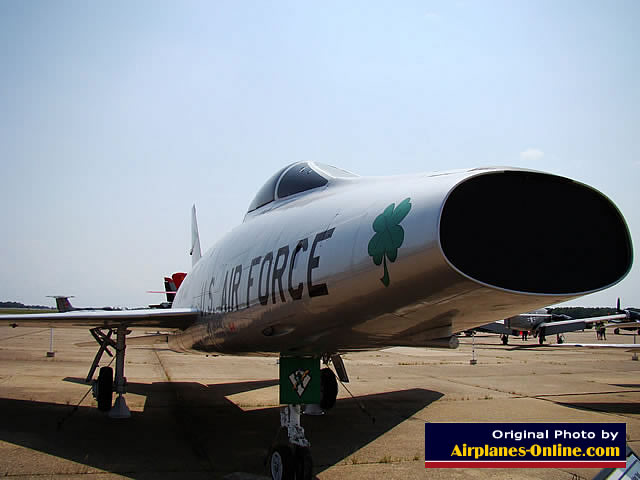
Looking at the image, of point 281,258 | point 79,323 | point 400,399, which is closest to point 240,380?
point 400,399

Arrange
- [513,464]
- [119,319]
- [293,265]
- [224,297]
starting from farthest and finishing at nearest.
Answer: [119,319] → [224,297] → [513,464] → [293,265]

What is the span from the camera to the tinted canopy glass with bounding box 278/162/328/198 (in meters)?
5.61

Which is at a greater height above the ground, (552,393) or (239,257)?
(239,257)

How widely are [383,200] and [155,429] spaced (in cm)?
604

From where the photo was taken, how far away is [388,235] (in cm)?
333

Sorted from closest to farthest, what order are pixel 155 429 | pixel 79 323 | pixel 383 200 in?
pixel 383 200, pixel 155 429, pixel 79 323

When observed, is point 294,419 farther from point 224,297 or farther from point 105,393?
point 105,393

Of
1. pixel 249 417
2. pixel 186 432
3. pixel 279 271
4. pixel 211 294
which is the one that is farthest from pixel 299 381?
pixel 249 417

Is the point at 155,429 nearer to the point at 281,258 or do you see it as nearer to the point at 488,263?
the point at 281,258

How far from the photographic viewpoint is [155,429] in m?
7.96

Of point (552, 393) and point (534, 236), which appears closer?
point (534, 236)

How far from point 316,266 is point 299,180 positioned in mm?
2102

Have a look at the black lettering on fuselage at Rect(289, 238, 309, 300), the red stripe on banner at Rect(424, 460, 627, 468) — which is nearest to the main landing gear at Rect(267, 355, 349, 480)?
the black lettering on fuselage at Rect(289, 238, 309, 300)

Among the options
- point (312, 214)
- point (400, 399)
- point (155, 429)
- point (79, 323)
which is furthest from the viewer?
point (400, 399)
